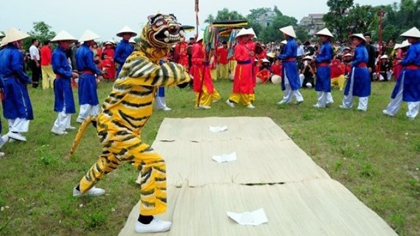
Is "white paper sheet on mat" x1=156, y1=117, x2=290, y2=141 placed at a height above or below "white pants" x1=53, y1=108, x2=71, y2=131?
below

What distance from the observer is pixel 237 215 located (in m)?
3.71

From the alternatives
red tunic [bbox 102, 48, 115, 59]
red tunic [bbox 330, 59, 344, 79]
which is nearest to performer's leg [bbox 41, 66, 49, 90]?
red tunic [bbox 102, 48, 115, 59]

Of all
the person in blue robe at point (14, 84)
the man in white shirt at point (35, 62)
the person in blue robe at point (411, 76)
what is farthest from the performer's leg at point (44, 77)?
the person in blue robe at point (411, 76)

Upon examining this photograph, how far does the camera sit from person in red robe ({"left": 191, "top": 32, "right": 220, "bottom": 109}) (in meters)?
9.00

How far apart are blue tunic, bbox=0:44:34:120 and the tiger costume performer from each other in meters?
3.57

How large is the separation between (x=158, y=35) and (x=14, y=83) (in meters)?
4.11

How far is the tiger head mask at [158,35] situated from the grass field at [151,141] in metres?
1.73

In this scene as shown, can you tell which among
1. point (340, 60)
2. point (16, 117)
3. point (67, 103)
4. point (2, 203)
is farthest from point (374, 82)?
point (2, 203)

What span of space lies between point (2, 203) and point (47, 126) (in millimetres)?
3861

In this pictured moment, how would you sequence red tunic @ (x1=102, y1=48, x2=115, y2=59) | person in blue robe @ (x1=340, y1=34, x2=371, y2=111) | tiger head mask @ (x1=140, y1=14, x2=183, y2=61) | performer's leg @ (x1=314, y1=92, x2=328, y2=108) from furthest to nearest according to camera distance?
1. red tunic @ (x1=102, y1=48, x2=115, y2=59)
2. performer's leg @ (x1=314, y1=92, x2=328, y2=108)
3. person in blue robe @ (x1=340, y1=34, x2=371, y2=111)
4. tiger head mask @ (x1=140, y1=14, x2=183, y2=61)

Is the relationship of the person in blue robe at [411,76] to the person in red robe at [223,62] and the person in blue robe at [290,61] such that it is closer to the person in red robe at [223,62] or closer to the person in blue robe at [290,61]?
the person in blue robe at [290,61]

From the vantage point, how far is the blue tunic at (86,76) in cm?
739

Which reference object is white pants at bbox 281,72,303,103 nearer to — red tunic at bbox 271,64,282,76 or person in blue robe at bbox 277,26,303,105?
person in blue robe at bbox 277,26,303,105

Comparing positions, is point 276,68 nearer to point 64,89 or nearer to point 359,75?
point 359,75
